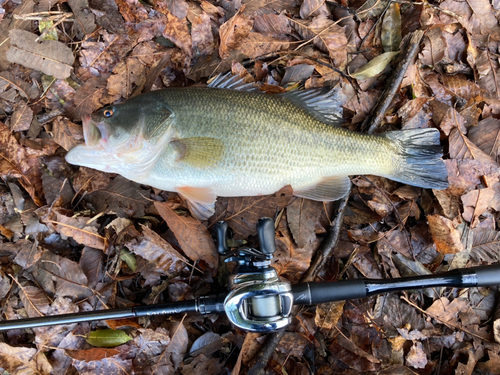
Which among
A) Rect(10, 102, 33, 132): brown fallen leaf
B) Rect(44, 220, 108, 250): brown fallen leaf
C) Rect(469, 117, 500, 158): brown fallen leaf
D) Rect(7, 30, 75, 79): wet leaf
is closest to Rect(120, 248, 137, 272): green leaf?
Rect(44, 220, 108, 250): brown fallen leaf

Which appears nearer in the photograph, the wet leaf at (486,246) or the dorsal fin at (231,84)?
the dorsal fin at (231,84)

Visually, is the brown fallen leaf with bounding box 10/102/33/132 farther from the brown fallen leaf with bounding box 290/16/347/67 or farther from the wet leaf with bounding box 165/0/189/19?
the brown fallen leaf with bounding box 290/16/347/67

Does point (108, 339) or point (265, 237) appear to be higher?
point (265, 237)

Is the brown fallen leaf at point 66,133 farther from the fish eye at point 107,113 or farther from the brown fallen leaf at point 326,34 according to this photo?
the brown fallen leaf at point 326,34

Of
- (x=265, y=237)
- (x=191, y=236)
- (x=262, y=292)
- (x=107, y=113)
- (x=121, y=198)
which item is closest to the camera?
(x=262, y=292)

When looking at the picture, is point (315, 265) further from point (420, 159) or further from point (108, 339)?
point (108, 339)

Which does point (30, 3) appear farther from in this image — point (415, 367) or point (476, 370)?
point (476, 370)

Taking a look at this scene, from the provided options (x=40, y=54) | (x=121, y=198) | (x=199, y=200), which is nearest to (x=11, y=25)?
(x=40, y=54)

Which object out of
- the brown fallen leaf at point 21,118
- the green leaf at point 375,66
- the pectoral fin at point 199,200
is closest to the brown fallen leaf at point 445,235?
the green leaf at point 375,66
